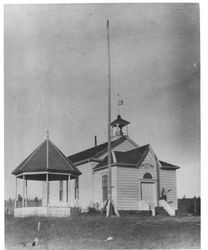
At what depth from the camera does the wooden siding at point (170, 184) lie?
20562mm

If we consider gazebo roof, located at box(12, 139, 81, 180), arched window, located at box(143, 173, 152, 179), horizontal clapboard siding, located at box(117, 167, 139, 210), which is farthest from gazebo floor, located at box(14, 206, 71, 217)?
arched window, located at box(143, 173, 152, 179)

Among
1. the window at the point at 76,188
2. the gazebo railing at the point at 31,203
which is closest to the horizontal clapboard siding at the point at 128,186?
the window at the point at 76,188

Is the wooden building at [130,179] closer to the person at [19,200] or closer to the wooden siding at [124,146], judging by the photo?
the wooden siding at [124,146]

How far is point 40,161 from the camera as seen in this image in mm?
18828

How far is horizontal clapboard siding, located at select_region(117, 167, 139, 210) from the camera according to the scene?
20328 millimetres

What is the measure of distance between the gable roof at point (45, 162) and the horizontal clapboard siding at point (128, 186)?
239 cm

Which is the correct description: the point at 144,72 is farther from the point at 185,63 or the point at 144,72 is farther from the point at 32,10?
the point at 32,10

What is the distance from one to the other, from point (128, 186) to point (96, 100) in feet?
18.0

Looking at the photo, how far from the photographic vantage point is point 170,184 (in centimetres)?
2136

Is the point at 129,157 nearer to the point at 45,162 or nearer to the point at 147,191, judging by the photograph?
the point at 147,191

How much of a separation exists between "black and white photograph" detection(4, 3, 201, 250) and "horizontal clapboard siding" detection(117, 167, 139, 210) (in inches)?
73.7

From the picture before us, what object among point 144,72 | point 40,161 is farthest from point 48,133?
point 144,72

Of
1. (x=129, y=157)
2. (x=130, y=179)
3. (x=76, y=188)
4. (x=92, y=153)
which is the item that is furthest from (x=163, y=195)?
(x=76, y=188)

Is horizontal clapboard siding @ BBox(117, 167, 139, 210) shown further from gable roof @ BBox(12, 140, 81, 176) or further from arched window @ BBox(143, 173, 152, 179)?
gable roof @ BBox(12, 140, 81, 176)
